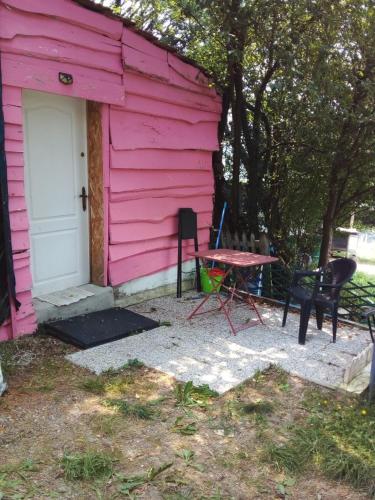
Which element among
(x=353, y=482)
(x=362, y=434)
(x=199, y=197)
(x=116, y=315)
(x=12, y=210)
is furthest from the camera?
(x=199, y=197)

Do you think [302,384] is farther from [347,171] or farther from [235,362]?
[347,171]

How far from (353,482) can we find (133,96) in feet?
13.4

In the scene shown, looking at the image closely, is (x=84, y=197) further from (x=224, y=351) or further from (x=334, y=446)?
(x=334, y=446)

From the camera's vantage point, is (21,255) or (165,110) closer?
(21,255)

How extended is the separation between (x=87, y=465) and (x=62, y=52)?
342 cm

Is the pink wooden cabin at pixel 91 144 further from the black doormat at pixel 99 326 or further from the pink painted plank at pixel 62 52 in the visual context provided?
the black doormat at pixel 99 326

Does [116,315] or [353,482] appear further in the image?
[116,315]

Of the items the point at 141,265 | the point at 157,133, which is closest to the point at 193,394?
the point at 141,265

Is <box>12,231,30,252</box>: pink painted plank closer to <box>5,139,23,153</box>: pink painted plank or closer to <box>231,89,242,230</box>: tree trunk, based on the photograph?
<box>5,139,23,153</box>: pink painted plank

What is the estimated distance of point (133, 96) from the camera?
195 inches

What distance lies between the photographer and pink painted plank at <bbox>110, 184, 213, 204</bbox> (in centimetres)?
506

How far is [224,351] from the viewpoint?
419cm

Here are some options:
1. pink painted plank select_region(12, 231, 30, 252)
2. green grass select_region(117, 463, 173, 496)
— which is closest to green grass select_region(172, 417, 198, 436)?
green grass select_region(117, 463, 173, 496)

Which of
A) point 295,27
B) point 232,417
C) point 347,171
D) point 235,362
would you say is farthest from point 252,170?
point 232,417
